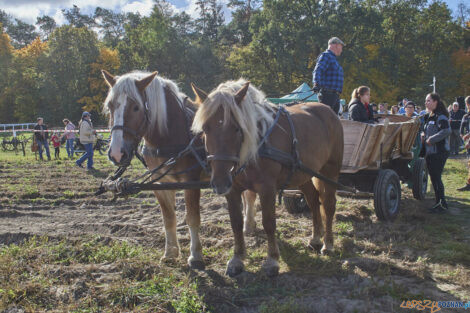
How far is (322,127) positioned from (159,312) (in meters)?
2.78

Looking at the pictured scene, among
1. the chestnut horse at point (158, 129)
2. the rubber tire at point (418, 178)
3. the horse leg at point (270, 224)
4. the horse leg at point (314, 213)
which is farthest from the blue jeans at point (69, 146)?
the horse leg at point (270, 224)

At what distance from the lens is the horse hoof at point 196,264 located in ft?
13.7

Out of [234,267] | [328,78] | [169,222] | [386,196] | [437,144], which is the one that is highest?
[328,78]

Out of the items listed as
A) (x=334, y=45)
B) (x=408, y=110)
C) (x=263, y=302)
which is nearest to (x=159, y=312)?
(x=263, y=302)

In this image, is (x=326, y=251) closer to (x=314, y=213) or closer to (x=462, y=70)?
(x=314, y=213)

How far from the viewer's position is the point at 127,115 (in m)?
3.69

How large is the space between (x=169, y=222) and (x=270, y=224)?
1.44 metres

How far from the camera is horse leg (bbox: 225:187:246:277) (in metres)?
3.84

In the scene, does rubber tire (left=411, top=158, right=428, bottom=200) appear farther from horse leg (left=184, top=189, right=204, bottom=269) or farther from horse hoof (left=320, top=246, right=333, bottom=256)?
horse leg (left=184, top=189, right=204, bottom=269)

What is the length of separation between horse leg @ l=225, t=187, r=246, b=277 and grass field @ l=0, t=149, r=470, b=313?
130mm

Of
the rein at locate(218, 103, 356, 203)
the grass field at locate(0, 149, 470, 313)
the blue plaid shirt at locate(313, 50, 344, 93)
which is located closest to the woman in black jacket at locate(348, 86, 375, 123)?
the blue plaid shirt at locate(313, 50, 344, 93)

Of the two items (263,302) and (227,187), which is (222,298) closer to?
(263,302)

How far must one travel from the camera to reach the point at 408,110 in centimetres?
1009

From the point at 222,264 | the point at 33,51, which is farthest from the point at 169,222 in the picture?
the point at 33,51
